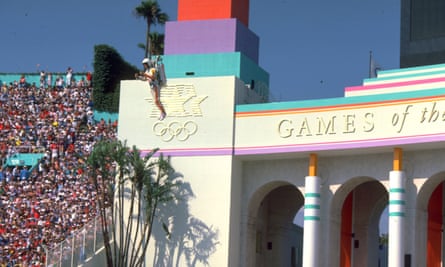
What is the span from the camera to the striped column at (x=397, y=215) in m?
32.0

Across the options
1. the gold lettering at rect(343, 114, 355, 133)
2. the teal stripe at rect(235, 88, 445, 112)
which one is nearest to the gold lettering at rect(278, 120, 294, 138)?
the teal stripe at rect(235, 88, 445, 112)

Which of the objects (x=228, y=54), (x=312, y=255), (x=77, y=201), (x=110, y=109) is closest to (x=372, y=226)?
(x=312, y=255)

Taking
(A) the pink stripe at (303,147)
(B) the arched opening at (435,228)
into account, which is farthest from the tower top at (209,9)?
(B) the arched opening at (435,228)

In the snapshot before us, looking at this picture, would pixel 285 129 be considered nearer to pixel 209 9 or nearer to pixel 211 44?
pixel 211 44

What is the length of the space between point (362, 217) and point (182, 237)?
7.22 metres

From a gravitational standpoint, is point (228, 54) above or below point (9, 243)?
above

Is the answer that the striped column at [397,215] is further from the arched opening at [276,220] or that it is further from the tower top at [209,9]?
the tower top at [209,9]

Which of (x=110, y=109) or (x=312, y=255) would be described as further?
(x=110, y=109)

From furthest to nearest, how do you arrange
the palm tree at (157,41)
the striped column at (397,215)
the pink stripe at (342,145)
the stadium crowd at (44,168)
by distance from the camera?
the palm tree at (157,41) → the stadium crowd at (44,168) → the striped column at (397,215) → the pink stripe at (342,145)

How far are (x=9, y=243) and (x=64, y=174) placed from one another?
15.5 ft

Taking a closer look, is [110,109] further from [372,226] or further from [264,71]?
[372,226]

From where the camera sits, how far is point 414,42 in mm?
40281

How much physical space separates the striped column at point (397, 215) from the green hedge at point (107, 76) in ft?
64.9

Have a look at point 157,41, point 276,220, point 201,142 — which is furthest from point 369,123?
point 157,41
